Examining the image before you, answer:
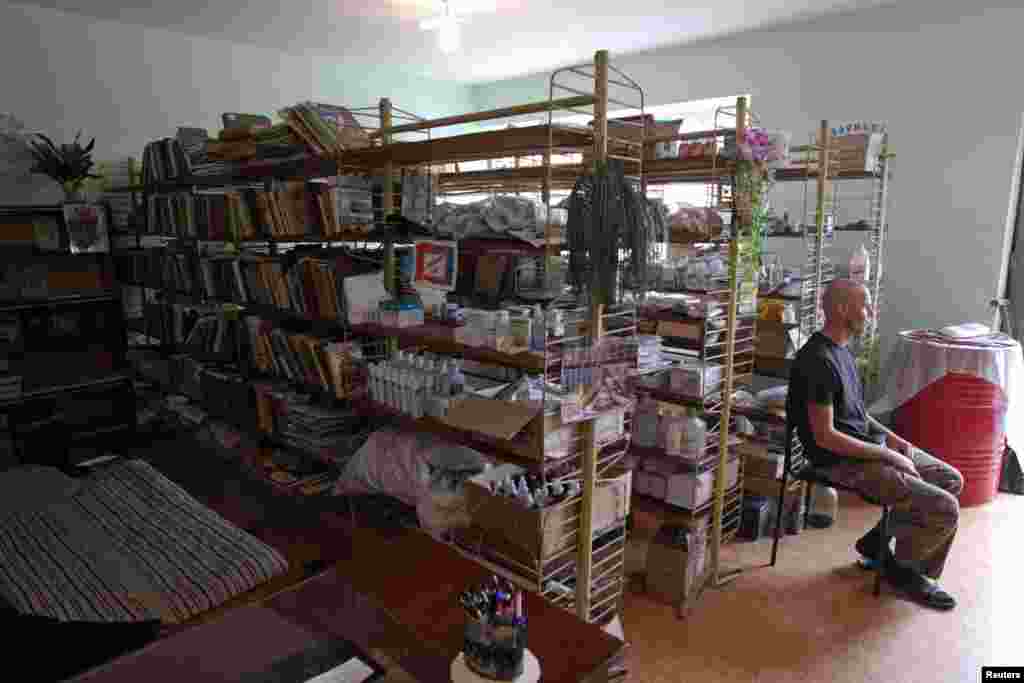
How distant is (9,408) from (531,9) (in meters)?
4.24

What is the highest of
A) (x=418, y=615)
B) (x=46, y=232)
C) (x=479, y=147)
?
(x=479, y=147)

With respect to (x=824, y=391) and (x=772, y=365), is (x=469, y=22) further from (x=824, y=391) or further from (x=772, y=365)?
(x=824, y=391)

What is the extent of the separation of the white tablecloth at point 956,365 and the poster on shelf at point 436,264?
278 cm

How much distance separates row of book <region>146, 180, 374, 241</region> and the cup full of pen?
2.15 m

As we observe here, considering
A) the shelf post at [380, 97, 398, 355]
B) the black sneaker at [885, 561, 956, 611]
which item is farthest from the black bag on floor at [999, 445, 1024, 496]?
the shelf post at [380, 97, 398, 355]

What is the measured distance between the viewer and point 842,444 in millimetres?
2645

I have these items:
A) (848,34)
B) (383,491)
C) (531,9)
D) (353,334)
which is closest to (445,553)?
(383,491)

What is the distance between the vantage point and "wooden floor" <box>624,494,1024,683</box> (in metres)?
2.36

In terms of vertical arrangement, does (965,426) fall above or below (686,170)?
below

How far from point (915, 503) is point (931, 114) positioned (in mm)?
2721

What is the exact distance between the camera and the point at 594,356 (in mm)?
2146

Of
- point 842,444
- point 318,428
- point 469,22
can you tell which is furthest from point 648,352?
point 469,22

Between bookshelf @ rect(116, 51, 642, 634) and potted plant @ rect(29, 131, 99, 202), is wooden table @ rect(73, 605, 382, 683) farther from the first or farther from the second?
potted plant @ rect(29, 131, 99, 202)

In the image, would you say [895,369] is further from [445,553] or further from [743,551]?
[445,553]
